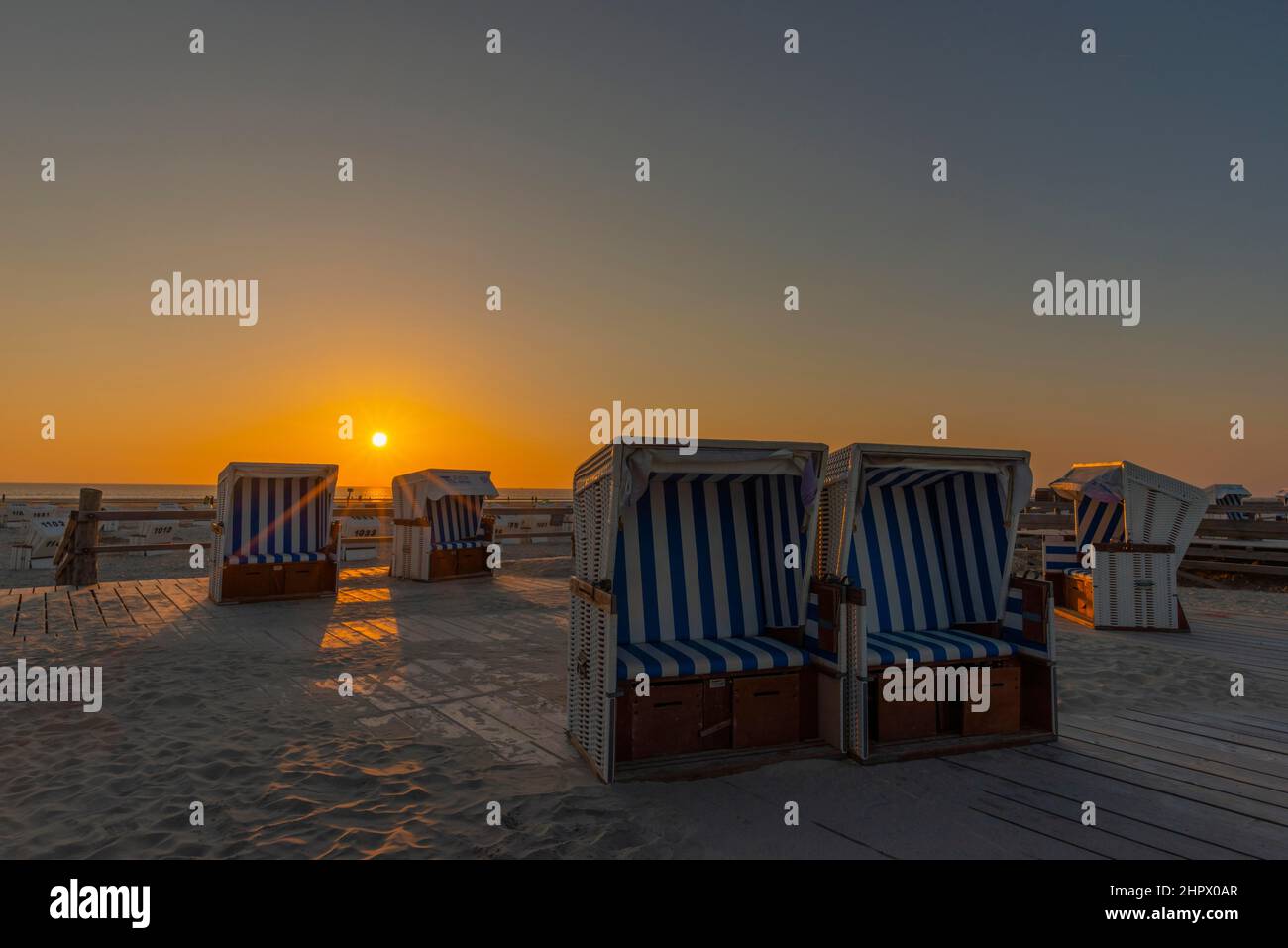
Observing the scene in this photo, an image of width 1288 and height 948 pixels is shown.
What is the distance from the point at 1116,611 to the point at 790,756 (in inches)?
298

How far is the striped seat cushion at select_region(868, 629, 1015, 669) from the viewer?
4.73 m

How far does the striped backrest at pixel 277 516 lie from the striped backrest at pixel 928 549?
9.95 meters

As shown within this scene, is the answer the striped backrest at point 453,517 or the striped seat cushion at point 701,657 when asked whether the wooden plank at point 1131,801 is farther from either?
the striped backrest at point 453,517

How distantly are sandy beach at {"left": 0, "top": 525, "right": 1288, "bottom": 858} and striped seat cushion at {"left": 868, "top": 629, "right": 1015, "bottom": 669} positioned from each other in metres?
0.70

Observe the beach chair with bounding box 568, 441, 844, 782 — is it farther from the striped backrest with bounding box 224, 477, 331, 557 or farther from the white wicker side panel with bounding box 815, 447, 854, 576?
the striped backrest with bounding box 224, 477, 331, 557

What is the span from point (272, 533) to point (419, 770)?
29.0 ft

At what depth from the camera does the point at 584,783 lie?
4.21 m

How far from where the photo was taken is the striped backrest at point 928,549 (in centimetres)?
547

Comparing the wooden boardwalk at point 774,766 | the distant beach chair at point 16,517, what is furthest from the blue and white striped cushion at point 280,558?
the distant beach chair at point 16,517

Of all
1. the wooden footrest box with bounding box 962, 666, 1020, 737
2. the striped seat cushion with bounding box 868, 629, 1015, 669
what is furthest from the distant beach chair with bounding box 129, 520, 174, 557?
the wooden footrest box with bounding box 962, 666, 1020, 737

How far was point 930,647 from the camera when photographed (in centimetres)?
488

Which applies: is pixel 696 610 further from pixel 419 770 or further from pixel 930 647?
pixel 419 770
